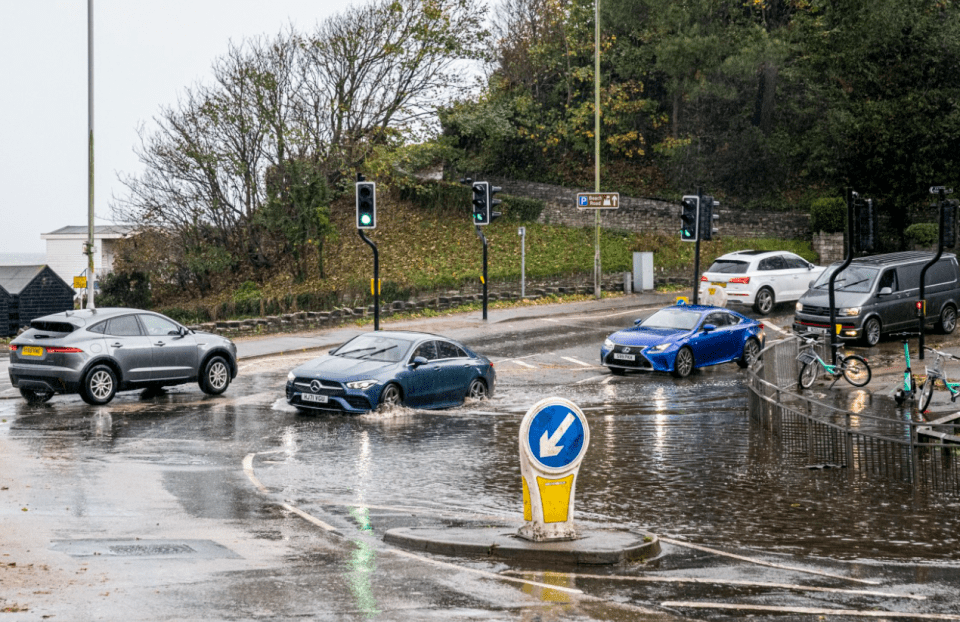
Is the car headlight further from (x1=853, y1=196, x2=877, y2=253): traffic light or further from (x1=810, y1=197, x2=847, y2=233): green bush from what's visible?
(x1=810, y1=197, x2=847, y2=233): green bush

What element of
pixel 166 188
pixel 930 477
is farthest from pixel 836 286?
pixel 166 188

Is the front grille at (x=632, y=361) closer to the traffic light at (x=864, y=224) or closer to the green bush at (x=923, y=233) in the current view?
the traffic light at (x=864, y=224)

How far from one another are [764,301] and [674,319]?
10.1 m

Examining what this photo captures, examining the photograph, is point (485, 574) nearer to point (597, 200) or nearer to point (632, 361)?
point (632, 361)

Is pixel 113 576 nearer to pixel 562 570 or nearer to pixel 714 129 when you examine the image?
pixel 562 570

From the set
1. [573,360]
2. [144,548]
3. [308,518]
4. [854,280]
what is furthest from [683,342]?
[144,548]

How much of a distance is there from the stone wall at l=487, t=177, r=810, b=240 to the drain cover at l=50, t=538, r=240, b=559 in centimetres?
3923

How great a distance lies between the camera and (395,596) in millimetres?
7711

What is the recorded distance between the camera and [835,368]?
69.5 ft

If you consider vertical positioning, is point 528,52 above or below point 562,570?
above

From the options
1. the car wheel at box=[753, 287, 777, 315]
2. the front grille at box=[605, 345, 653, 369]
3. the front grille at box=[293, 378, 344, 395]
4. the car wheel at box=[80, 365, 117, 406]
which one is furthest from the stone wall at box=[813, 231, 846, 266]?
the car wheel at box=[80, 365, 117, 406]

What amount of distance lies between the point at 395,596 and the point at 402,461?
636cm

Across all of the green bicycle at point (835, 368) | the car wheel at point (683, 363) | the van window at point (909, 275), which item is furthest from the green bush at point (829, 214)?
the green bicycle at point (835, 368)

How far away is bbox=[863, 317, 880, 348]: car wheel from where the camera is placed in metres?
26.8
